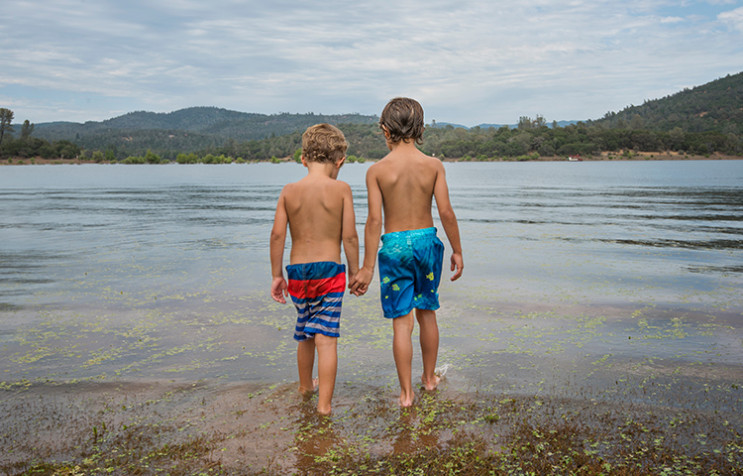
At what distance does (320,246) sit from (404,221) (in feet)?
2.38

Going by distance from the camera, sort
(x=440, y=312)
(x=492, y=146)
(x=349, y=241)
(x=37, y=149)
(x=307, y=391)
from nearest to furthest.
A: (x=349, y=241)
(x=307, y=391)
(x=440, y=312)
(x=37, y=149)
(x=492, y=146)

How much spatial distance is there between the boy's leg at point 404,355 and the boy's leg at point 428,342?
0.15 metres

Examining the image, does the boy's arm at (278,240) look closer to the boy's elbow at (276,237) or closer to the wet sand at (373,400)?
the boy's elbow at (276,237)

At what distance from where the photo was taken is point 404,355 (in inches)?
186

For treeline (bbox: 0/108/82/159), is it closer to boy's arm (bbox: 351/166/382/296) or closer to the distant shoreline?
the distant shoreline

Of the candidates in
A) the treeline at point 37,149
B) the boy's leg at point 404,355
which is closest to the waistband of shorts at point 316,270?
the boy's leg at point 404,355

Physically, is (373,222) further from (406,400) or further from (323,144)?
(406,400)

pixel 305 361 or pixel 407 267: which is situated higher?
pixel 407 267

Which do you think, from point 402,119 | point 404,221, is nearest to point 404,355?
point 404,221

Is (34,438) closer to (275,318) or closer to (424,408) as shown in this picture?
(424,408)

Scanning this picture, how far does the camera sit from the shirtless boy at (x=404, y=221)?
15.4 ft

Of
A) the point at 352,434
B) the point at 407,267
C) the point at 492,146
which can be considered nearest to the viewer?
the point at 352,434

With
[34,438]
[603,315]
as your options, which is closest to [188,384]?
[34,438]

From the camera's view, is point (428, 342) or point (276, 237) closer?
point (276, 237)
